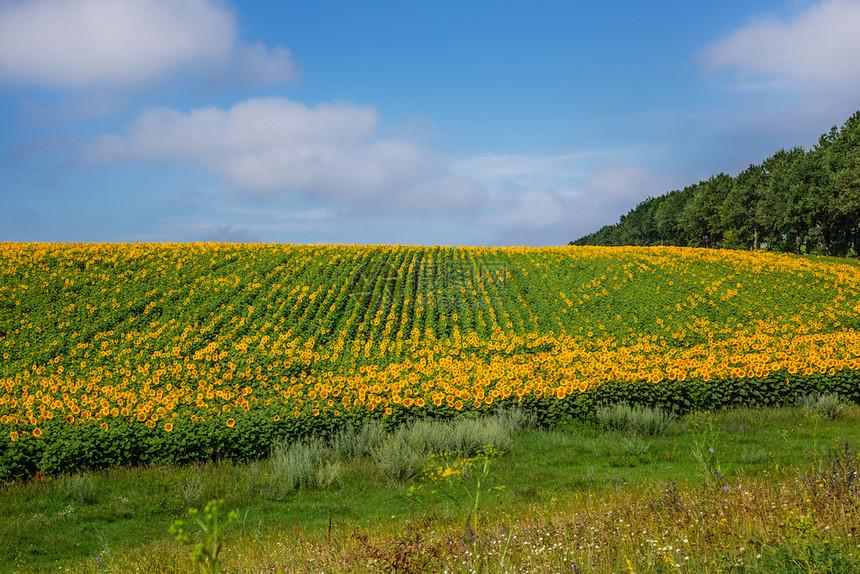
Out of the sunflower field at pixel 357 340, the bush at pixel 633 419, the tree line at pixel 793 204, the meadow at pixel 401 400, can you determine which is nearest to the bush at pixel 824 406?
the meadow at pixel 401 400

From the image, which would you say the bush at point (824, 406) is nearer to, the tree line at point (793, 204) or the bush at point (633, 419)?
the bush at point (633, 419)

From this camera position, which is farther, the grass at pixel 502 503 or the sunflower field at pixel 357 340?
the sunflower field at pixel 357 340

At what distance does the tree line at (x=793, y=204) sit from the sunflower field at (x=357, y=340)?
75.3 feet

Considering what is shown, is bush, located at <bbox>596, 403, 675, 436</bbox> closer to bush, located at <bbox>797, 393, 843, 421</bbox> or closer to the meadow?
the meadow

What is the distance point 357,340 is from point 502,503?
33.7 feet

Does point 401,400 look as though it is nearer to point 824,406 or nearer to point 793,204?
point 824,406

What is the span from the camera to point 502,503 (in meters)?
6.91

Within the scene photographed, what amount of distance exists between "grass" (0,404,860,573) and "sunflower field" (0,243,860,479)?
0.75m

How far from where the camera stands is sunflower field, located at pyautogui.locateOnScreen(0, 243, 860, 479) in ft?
36.3

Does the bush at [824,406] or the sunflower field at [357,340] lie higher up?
the sunflower field at [357,340]

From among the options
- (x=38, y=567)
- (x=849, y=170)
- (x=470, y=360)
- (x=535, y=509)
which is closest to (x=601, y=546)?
(x=535, y=509)

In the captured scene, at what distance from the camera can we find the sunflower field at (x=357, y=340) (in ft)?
36.3

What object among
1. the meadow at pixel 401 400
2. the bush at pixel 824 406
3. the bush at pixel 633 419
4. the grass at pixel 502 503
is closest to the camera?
the grass at pixel 502 503

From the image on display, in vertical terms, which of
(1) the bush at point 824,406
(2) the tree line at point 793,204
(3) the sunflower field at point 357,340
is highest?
(2) the tree line at point 793,204
